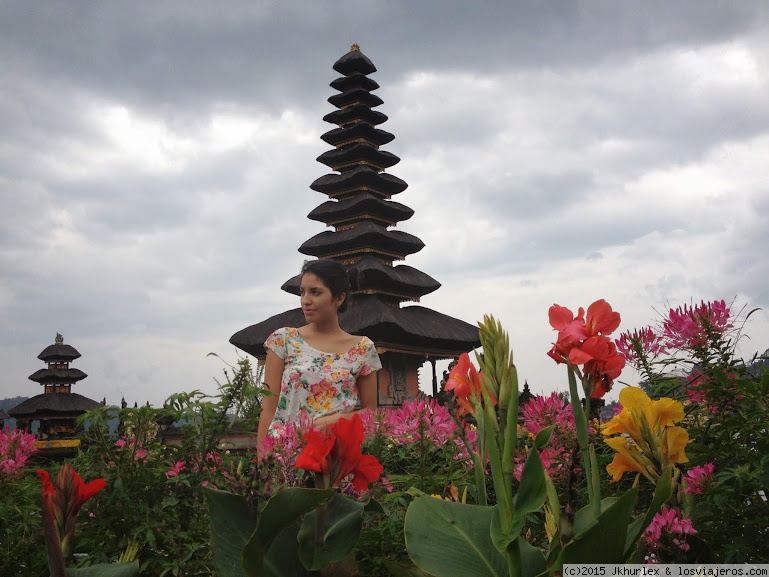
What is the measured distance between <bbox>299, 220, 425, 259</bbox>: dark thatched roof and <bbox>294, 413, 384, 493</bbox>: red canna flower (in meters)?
20.5

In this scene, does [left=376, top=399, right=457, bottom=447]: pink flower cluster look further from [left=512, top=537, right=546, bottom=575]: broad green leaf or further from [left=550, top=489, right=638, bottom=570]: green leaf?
[left=550, top=489, right=638, bottom=570]: green leaf

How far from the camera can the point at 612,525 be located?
1.23 meters

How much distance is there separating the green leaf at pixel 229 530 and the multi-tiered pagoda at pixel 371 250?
17507mm

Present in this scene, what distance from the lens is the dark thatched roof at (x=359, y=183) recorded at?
23297mm

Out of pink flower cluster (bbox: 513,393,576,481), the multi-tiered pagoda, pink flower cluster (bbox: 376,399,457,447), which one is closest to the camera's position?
pink flower cluster (bbox: 513,393,576,481)

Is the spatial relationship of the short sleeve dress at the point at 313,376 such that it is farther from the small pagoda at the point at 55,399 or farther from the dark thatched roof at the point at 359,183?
the small pagoda at the point at 55,399

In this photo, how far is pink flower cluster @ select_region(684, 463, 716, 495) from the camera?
5.84 ft

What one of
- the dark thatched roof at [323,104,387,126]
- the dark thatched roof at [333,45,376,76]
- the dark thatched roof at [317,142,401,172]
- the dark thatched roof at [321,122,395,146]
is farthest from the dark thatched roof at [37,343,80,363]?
the dark thatched roof at [333,45,376,76]

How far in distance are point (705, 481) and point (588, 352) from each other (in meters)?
0.76

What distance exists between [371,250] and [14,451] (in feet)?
64.9

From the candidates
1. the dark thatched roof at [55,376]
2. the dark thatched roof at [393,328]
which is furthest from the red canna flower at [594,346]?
the dark thatched roof at [55,376]

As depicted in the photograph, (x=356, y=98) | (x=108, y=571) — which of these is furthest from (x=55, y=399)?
(x=108, y=571)

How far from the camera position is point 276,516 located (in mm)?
1230

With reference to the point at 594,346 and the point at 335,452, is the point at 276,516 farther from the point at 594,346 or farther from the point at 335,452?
the point at 594,346
